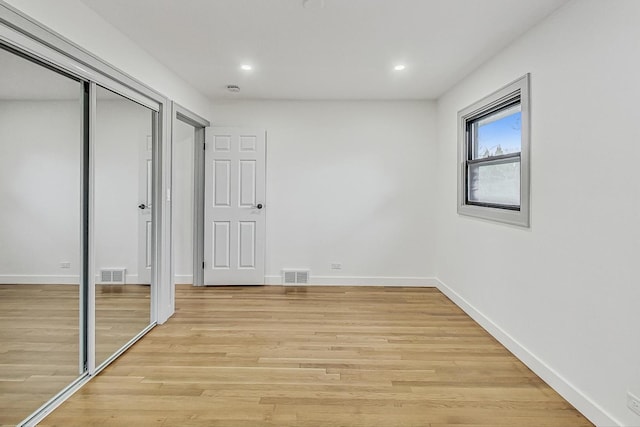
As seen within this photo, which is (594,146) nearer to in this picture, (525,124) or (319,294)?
(525,124)

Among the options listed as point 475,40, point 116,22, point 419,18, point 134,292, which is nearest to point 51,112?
point 116,22

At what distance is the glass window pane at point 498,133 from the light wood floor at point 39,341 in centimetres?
349

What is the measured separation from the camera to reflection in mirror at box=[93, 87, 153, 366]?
2.56m

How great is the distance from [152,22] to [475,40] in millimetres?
2508

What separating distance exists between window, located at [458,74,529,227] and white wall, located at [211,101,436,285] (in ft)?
3.01

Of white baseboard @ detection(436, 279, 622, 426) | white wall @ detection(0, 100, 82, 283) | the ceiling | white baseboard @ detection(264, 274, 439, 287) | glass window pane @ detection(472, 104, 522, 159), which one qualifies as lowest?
white baseboard @ detection(436, 279, 622, 426)

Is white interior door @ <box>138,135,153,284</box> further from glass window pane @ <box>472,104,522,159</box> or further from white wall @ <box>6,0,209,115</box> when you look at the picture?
glass window pane @ <box>472,104,522,159</box>

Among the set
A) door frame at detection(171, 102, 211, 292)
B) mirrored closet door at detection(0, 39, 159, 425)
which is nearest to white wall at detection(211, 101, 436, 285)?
door frame at detection(171, 102, 211, 292)

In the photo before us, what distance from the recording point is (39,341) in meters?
2.11

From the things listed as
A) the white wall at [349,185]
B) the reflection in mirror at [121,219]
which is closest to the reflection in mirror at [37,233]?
Answer: the reflection in mirror at [121,219]

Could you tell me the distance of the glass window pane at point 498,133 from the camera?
10.2 ft

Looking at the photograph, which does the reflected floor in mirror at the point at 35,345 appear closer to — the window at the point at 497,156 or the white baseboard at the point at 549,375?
the white baseboard at the point at 549,375

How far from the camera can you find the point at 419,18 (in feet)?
8.52

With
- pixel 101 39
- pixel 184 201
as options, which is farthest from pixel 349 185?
pixel 101 39
